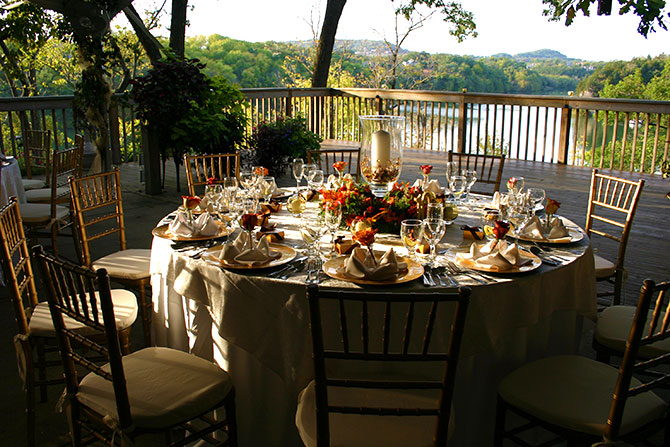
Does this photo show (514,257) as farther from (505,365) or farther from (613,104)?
(613,104)

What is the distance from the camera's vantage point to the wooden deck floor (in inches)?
176

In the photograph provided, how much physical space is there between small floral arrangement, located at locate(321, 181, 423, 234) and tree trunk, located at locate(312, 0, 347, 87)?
9.01m

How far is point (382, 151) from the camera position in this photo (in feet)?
10.9

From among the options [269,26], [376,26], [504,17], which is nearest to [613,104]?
[376,26]

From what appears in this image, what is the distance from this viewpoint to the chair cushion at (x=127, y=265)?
3055 mm

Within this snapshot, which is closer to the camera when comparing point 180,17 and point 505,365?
point 505,365

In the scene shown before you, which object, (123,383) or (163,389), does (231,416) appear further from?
(123,383)

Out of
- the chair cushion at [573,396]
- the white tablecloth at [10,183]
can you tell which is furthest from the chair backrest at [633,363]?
the white tablecloth at [10,183]

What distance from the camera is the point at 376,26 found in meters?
15.3

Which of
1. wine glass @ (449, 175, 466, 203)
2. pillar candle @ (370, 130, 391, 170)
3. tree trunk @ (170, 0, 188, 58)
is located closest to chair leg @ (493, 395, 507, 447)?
wine glass @ (449, 175, 466, 203)

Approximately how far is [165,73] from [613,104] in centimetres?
562

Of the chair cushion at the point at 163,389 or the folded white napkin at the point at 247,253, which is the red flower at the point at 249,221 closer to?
the folded white napkin at the point at 247,253

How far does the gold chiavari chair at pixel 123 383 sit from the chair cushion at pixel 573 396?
1.02 metres

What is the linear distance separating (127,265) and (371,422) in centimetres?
188
